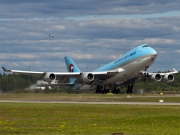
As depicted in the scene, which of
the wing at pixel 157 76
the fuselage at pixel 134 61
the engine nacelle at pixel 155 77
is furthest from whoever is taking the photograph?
the engine nacelle at pixel 155 77

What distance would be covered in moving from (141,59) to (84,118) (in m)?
32.6

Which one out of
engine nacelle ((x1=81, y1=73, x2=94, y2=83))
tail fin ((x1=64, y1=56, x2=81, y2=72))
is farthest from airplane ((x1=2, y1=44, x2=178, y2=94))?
tail fin ((x1=64, y1=56, x2=81, y2=72))

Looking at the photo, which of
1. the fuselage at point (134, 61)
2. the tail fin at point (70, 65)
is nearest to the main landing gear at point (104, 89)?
the fuselage at point (134, 61)

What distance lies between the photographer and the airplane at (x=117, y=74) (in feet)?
223

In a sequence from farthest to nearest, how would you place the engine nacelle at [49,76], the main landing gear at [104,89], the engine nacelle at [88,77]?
1. the main landing gear at [104,89]
2. the engine nacelle at [88,77]
3. the engine nacelle at [49,76]

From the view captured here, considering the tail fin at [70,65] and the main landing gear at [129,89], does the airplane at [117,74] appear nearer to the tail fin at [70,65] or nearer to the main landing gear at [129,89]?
the main landing gear at [129,89]

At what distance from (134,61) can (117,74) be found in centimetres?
430

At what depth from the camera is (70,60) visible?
92.1 m

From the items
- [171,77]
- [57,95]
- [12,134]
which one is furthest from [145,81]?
[12,134]

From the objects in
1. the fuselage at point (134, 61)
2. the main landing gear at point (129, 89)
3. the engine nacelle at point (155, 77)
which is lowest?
the main landing gear at point (129, 89)

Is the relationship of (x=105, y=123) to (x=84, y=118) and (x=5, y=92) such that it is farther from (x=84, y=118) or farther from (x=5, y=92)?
(x=5, y=92)

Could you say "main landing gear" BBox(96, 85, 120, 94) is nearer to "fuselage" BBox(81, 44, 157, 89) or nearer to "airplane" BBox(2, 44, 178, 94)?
"airplane" BBox(2, 44, 178, 94)

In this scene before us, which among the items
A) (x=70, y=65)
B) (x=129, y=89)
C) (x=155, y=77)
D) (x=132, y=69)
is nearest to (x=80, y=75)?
(x=129, y=89)

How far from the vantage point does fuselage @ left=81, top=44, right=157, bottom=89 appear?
2653 inches
